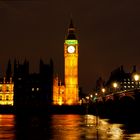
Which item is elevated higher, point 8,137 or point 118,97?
point 118,97

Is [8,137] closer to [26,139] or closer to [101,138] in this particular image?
[26,139]

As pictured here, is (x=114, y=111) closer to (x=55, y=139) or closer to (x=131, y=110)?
(x=131, y=110)

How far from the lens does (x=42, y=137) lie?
4541 centimetres

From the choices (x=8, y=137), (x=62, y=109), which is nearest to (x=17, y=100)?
(x=62, y=109)

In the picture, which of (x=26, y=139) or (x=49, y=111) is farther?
(x=49, y=111)

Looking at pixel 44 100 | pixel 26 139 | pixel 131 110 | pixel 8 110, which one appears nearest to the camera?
pixel 26 139

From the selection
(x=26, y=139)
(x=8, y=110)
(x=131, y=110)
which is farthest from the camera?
(x=8, y=110)

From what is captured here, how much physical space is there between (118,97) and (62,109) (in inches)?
1934

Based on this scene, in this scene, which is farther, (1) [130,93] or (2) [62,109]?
(2) [62,109]

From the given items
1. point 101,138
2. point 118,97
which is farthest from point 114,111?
point 101,138

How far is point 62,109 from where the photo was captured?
510 ft

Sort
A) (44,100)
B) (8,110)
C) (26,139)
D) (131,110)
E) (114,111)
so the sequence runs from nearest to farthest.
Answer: (26,139) → (131,110) → (114,111) → (8,110) → (44,100)

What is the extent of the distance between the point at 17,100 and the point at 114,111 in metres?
100

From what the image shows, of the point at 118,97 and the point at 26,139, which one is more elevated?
the point at 118,97
